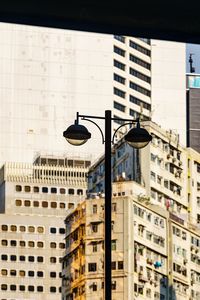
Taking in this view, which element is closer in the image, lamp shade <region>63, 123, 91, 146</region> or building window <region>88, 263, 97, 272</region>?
lamp shade <region>63, 123, 91, 146</region>

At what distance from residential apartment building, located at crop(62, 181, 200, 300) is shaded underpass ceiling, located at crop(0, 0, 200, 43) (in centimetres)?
12820

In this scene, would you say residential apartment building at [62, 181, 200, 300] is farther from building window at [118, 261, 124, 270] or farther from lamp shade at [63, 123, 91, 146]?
lamp shade at [63, 123, 91, 146]

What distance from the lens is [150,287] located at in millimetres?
151750

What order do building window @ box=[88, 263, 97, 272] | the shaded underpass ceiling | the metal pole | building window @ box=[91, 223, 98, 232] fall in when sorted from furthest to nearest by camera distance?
building window @ box=[91, 223, 98, 232]
building window @ box=[88, 263, 97, 272]
the metal pole
the shaded underpass ceiling

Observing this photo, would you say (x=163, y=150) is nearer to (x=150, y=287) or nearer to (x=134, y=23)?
(x=150, y=287)

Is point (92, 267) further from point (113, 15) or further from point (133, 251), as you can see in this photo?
point (113, 15)

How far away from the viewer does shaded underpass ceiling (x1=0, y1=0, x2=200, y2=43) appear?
19281mm

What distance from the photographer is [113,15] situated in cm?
1966

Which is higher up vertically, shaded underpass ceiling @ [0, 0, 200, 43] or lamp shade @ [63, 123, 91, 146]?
shaded underpass ceiling @ [0, 0, 200, 43]

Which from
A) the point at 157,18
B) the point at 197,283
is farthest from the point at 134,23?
the point at 197,283

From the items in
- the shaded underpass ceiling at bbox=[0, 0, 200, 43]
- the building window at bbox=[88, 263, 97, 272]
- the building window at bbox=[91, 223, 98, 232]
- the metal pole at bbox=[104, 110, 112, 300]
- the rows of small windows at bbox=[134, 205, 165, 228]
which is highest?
the rows of small windows at bbox=[134, 205, 165, 228]


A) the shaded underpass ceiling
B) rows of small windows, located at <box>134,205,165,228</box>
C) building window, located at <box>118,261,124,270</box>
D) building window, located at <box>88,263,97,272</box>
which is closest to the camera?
the shaded underpass ceiling

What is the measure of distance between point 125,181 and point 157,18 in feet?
459

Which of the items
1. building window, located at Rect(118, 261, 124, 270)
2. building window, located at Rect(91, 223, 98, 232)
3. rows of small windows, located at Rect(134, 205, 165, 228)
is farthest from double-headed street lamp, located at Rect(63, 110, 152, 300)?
building window, located at Rect(91, 223, 98, 232)
